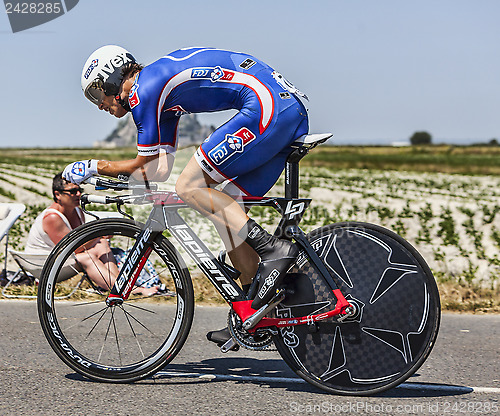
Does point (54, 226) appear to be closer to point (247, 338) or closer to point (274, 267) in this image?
point (247, 338)

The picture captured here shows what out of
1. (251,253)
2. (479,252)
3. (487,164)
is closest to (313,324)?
(251,253)

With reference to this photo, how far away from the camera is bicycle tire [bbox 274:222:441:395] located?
4.00 m

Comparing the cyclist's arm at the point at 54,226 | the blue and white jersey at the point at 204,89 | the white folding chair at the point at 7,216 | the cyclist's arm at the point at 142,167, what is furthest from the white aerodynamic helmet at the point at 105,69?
the white folding chair at the point at 7,216

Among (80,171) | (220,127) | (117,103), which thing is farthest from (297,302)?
(117,103)

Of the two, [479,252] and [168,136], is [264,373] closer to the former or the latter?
[168,136]

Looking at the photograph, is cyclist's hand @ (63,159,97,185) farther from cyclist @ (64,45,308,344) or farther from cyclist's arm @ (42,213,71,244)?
cyclist's arm @ (42,213,71,244)

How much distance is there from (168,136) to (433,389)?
7.01 feet

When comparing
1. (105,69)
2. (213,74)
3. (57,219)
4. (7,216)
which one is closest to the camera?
(213,74)

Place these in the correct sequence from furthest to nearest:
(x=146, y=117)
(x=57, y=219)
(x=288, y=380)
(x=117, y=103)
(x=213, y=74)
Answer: (x=57, y=219) < (x=288, y=380) < (x=117, y=103) < (x=213, y=74) < (x=146, y=117)

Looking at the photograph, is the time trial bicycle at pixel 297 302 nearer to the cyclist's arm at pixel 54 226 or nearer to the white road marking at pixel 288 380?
the white road marking at pixel 288 380

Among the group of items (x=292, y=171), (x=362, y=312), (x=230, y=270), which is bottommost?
(x=362, y=312)

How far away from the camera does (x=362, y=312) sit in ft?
13.3

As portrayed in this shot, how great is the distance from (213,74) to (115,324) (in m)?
1.62

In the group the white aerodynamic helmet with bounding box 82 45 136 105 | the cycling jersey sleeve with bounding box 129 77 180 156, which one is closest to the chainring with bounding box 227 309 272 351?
the cycling jersey sleeve with bounding box 129 77 180 156
